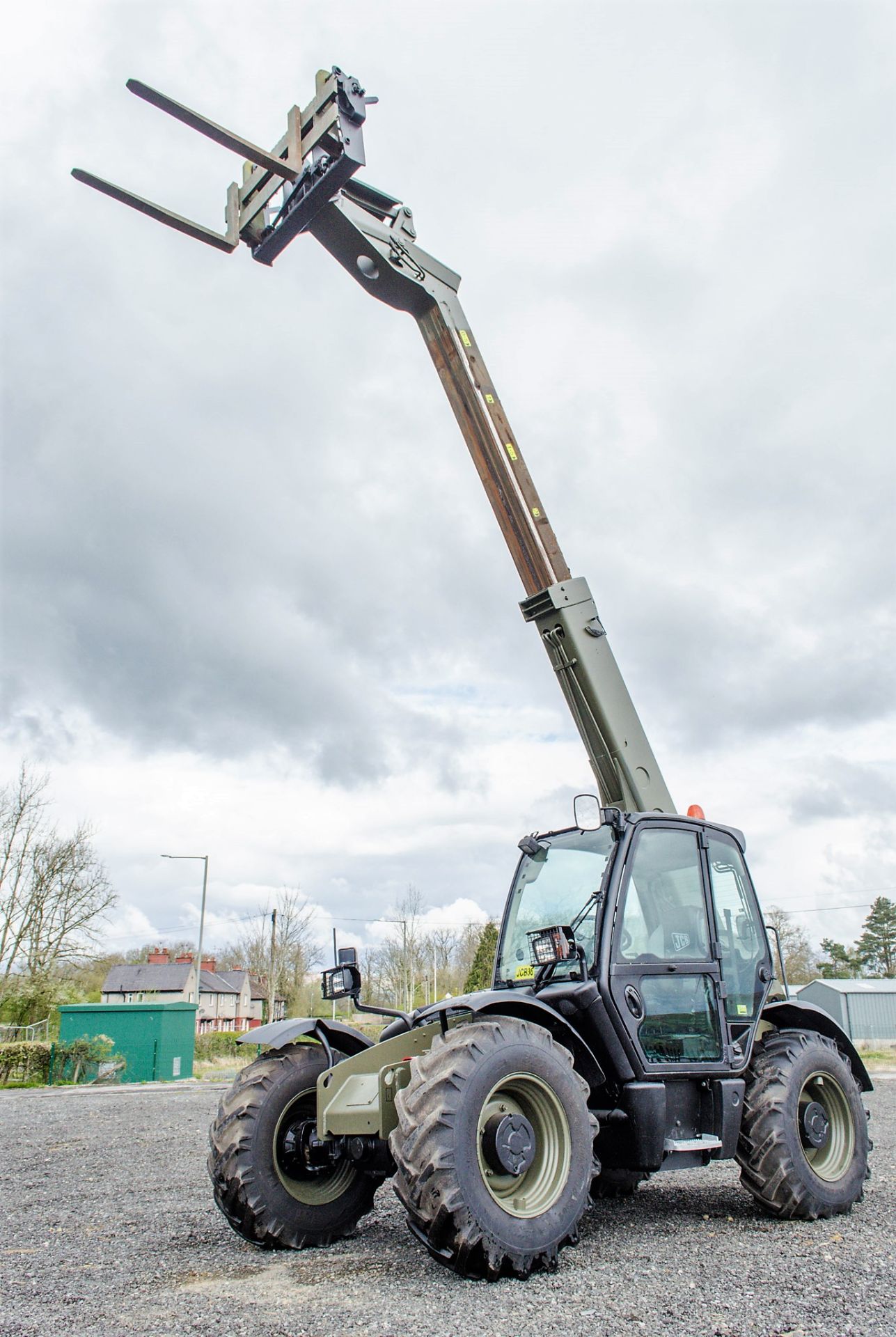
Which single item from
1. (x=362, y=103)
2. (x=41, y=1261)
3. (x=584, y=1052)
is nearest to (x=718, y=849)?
(x=584, y=1052)

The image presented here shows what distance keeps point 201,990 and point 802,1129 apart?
67657mm

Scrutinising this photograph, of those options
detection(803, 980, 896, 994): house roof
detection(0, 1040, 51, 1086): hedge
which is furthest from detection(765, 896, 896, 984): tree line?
detection(0, 1040, 51, 1086): hedge

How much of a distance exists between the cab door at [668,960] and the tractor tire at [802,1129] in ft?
1.18

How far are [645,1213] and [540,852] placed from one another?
2.25 metres

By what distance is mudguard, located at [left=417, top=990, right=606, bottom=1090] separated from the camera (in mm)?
4695

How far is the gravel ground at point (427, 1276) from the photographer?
347cm

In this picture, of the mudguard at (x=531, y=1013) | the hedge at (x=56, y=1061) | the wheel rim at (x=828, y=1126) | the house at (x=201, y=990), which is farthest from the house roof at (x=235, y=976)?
the mudguard at (x=531, y=1013)

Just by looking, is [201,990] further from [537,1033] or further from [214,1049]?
[537,1033]

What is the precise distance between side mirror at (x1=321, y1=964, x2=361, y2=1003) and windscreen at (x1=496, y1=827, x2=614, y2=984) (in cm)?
103

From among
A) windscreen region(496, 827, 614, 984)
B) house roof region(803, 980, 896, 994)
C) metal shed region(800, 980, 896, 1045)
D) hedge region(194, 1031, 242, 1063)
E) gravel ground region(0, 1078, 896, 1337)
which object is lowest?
gravel ground region(0, 1078, 896, 1337)

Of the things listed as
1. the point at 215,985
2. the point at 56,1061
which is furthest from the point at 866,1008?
the point at 215,985

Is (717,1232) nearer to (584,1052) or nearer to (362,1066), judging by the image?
(584,1052)

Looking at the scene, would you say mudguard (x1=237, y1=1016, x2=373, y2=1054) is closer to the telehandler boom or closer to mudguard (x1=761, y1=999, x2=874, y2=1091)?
the telehandler boom

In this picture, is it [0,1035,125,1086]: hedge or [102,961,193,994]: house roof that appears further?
[102,961,193,994]: house roof
